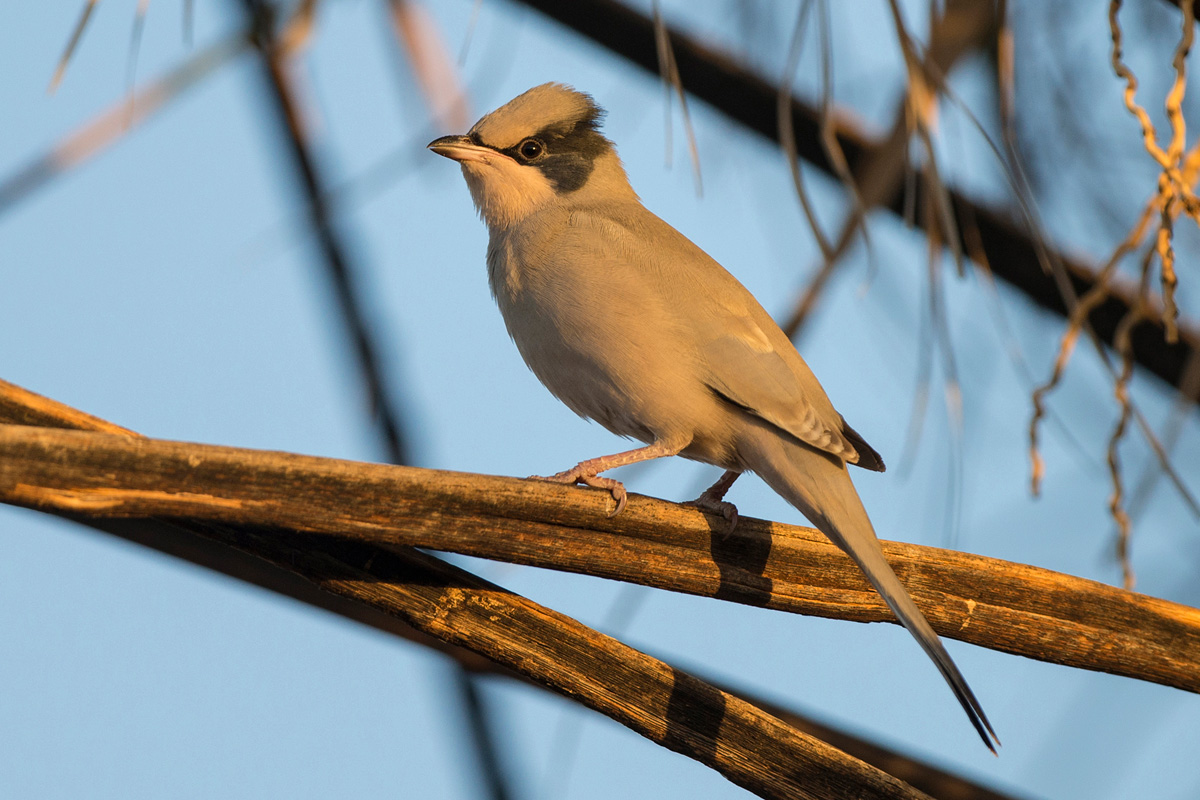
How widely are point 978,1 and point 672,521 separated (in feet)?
6.27

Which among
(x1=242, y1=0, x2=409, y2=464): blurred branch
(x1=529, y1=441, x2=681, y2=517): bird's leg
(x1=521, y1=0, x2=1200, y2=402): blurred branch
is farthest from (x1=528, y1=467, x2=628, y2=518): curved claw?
(x1=521, y1=0, x2=1200, y2=402): blurred branch

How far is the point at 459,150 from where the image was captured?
280cm

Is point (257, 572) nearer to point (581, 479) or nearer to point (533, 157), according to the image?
point (581, 479)

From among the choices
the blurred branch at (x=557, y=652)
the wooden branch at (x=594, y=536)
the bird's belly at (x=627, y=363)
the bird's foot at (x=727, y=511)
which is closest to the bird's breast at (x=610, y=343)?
the bird's belly at (x=627, y=363)

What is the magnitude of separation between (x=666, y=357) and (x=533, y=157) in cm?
92

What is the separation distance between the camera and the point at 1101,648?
1658mm

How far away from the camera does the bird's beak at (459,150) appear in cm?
280

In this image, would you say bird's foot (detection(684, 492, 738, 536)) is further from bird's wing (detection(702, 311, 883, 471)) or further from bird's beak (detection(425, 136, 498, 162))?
bird's beak (detection(425, 136, 498, 162))

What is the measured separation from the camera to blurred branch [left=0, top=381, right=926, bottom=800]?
142 cm

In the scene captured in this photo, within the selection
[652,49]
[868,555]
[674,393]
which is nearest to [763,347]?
[674,393]

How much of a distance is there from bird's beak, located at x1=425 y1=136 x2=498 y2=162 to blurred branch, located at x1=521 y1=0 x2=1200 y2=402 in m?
0.89

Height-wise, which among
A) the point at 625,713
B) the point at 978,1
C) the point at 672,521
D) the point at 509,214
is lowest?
the point at 625,713

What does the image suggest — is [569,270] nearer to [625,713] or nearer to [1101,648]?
[625,713]

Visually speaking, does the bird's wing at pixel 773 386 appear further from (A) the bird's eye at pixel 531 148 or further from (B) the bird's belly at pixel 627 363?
(A) the bird's eye at pixel 531 148
